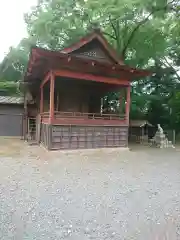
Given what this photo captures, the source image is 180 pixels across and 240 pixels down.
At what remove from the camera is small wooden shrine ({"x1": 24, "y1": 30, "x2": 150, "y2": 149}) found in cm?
991

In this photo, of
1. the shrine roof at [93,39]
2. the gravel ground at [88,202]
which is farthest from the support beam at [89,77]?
the gravel ground at [88,202]

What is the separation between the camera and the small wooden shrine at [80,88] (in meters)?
9.91

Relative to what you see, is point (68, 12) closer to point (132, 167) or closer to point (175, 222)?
point (132, 167)

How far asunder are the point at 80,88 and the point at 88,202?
9.94 metres

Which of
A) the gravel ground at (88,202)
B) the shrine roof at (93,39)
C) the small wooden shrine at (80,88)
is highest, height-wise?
the shrine roof at (93,39)

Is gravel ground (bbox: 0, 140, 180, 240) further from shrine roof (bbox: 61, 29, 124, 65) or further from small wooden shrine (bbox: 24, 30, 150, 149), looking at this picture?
shrine roof (bbox: 61, 29, 124, 65)

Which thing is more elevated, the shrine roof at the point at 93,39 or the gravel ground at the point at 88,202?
the shrine roof at the point at 93,39

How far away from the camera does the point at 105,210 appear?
3.78 m

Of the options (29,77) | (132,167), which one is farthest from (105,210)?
(29,77)

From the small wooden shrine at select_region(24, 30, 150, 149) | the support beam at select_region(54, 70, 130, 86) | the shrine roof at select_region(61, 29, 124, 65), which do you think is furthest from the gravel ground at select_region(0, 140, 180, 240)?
the shrine roof at select_region(61, 29, 124, 65)

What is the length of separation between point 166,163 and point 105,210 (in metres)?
5.15

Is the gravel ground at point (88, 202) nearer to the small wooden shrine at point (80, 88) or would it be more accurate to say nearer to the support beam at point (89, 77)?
the small wooden shrine at point (80, 88)

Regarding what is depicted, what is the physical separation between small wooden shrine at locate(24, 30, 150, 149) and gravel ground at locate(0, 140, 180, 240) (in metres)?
3.03

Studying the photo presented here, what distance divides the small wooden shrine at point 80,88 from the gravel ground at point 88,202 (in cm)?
303
